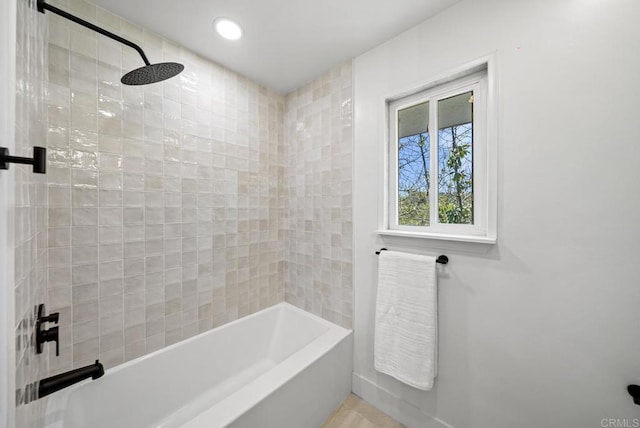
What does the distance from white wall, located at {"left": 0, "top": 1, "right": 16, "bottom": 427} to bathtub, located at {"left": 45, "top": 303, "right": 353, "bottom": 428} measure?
30.2 inches

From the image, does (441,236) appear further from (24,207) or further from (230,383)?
(230,383)

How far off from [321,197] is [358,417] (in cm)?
153

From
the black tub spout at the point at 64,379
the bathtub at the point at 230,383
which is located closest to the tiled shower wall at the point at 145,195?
the bathtub at the point at 230,383

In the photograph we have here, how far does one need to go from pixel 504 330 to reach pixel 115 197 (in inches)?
84.6

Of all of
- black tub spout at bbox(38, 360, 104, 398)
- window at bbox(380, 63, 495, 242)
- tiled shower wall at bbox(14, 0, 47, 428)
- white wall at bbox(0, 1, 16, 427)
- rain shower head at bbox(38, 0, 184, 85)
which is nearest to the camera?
white wall at bbox(0, 1, 16, 427)

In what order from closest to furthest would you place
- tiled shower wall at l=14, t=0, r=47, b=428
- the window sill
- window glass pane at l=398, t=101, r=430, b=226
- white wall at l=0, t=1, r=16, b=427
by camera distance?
→ white wall at l=0, t=1, r=16, b=427 < tiled shower wall at l=14, t=0, r=47, b=428 < the window sill < window glass pane at l=398, t=101, r=430, b=226

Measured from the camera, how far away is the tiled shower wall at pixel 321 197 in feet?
5.91

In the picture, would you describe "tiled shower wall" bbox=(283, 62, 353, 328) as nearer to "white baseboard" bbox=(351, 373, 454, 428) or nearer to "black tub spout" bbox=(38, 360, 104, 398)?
"white baseboard" bbox=(351, 373, 454, 428)

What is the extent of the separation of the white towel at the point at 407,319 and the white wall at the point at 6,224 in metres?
1.45

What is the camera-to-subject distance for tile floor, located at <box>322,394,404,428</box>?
1500mm

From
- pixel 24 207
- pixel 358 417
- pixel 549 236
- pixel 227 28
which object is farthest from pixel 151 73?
pixel 358 417

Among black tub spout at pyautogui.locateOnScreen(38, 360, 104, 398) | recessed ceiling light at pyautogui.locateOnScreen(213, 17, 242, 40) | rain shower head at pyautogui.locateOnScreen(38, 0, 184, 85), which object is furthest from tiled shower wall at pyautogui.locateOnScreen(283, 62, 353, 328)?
black tub spout at pyautogui.locateOnScreen(38, 360, 104, 398)

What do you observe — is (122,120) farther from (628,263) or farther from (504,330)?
(628,263)

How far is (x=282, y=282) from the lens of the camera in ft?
7.46
